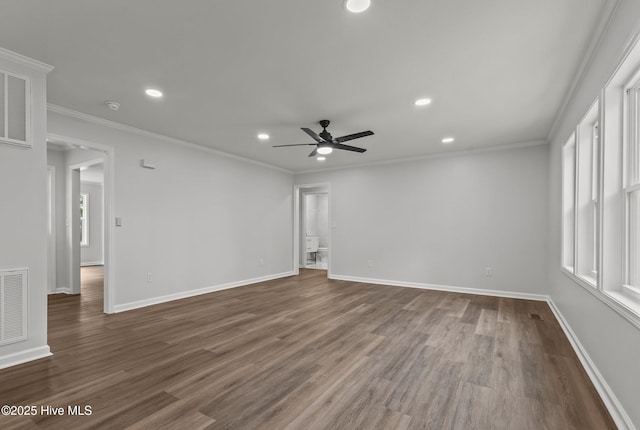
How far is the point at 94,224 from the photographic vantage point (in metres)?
9.39

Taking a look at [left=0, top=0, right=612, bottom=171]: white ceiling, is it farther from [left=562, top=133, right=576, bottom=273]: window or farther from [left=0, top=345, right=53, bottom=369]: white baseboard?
[left=0, top=345, right=53, bottom=369]: white baseboard

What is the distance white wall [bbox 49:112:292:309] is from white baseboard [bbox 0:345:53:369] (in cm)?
143

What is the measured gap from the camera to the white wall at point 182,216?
13.9 feet

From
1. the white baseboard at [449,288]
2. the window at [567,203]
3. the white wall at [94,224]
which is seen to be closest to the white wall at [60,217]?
the white wall at [94,224]

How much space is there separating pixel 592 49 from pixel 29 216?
4.85m

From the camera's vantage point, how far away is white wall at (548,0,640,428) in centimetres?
168

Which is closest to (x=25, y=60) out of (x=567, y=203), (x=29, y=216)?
(x=29, y=216)

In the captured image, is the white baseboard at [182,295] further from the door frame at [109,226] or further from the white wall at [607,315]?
the white wall at [607,315]

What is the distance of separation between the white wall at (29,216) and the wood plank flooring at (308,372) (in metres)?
0.20

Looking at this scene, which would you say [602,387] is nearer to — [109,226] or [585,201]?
[585,201]

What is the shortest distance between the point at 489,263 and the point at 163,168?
5654 millimetres

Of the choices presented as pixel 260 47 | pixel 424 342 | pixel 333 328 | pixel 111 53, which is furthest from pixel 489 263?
pixel 111 53

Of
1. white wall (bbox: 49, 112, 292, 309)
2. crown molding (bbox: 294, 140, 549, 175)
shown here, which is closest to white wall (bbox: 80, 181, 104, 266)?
white wall (bbox: 49, 112, 292, 309)

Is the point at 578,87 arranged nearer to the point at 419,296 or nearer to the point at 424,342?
the point at 424,342
